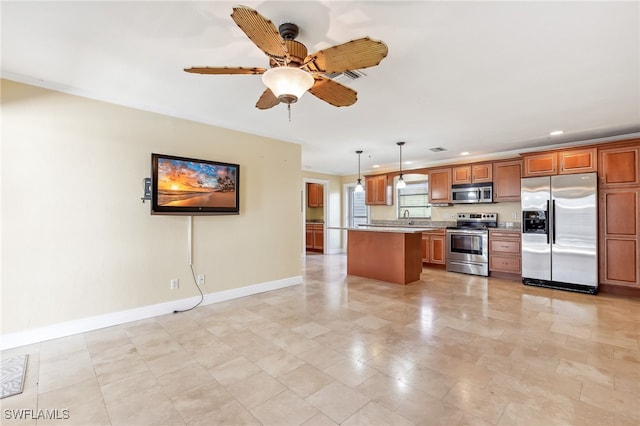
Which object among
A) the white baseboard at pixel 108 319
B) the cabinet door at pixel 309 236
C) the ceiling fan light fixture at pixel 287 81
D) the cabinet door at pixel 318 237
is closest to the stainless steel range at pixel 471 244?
the cabinet door at pixel 318 237

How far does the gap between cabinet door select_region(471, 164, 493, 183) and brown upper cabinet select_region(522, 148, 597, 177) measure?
762 millimetres

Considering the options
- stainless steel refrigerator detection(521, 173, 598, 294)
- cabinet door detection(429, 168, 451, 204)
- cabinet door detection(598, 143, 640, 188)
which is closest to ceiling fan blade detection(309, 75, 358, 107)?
stainless steel refrigerator detection(521, 173, 598, 294)

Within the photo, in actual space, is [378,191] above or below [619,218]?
above

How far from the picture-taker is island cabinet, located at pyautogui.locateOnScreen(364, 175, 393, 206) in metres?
7.70

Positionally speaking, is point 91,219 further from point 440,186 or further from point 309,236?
point 309,236

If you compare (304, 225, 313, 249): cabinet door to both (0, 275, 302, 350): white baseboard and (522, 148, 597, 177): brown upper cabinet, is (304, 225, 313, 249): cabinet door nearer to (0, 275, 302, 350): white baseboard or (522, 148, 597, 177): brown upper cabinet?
(0, 275, 302, 350): white baseboard

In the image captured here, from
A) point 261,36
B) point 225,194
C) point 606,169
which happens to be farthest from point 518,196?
point 261,36

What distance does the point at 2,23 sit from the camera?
2.03m

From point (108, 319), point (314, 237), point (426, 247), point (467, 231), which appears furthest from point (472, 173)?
point (108, 319)

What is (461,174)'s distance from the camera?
6344 mm

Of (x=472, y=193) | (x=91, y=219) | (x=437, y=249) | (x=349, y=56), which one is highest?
(x=349, y=56)

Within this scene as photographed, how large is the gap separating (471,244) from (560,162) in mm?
2064

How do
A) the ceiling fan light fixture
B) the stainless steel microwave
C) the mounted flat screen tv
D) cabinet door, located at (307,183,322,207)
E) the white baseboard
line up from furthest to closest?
cabinet door, located at (307,183,322,207)
the stainless steel microwave
the mounted flat screen tv
the white baseboard
the ceiling fan light fixture

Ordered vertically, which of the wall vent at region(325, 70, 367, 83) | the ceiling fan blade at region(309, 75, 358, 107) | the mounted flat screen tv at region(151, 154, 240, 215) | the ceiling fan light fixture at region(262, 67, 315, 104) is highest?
the wall vent at region(325, 70, 367, 83)
